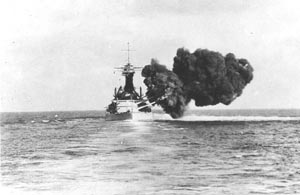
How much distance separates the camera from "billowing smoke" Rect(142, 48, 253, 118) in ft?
303

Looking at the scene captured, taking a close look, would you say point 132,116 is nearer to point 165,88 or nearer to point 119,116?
point 119,116

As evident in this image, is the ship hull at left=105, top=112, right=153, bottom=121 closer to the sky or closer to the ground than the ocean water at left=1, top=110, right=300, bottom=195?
closer to the sky

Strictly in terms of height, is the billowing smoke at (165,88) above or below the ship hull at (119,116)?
above

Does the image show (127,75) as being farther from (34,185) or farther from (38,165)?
(34,185)

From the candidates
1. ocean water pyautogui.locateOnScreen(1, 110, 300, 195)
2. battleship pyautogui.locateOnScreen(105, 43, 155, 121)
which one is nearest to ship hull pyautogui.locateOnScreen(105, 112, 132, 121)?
battleship pyautogui.locateOnScreen(105, 43, 155, 121)

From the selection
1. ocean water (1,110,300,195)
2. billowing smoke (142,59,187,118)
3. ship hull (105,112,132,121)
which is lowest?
ocean water (1,110,300,195)

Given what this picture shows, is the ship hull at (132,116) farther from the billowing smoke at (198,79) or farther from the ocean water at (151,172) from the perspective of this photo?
the ocean water at (151,172)

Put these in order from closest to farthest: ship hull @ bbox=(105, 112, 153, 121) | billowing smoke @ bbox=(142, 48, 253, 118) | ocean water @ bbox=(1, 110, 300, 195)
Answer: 1. ocean water @ bbox=(1, 110, 300, 195)
2. billowing smoke @ bbox=(142, 48, 253, 118)
3. ship hull @ bbox=(105, 112, 153, 121)

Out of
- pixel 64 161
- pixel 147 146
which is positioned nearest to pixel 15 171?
pixel 64 161

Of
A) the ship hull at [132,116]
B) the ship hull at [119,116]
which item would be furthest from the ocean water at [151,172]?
the ship hull at [119,116]

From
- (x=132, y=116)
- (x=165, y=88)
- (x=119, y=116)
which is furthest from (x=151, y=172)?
(x=119, y=116)

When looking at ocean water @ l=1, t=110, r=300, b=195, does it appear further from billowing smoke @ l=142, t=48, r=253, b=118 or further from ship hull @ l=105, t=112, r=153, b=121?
ship hull @ l=105, t=112, r=153, b=121

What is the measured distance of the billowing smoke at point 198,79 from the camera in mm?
92438

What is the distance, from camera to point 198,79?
9388cm
